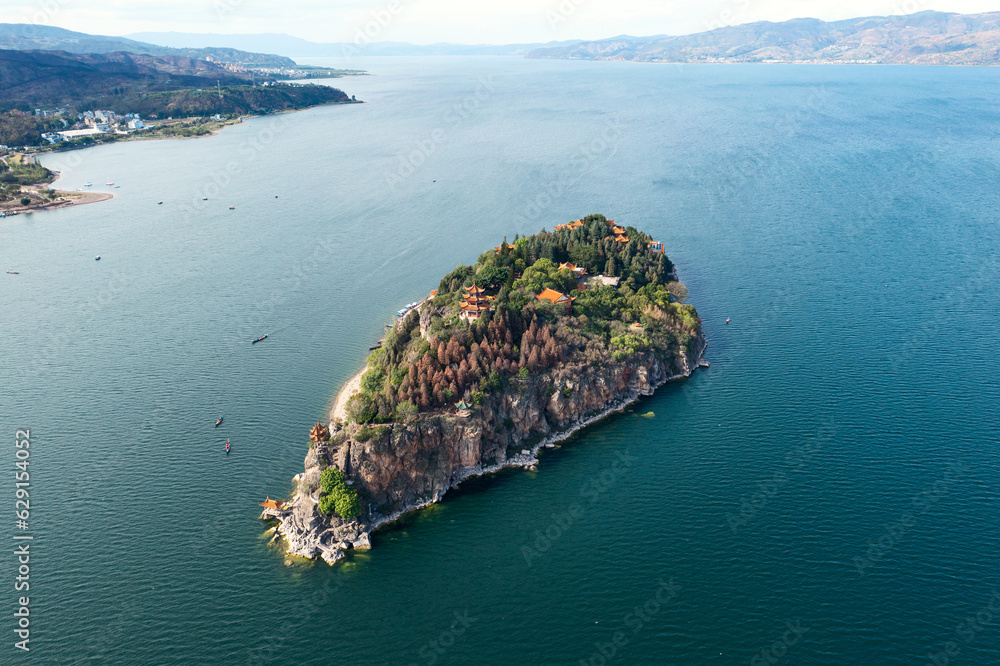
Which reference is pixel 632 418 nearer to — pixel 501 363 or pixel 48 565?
pixel 501 363

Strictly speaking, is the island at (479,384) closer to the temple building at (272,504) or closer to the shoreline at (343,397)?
the temple building at (272,504)

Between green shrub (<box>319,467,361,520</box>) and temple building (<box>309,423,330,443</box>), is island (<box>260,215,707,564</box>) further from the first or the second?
temple building (<box>309,423,330,443</box>)

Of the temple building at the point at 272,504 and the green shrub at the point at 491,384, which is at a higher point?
the green shrub at the point at 491,384

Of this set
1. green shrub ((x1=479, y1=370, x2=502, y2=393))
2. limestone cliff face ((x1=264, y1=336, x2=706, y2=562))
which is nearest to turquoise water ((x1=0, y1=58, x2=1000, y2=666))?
limestone cliff face ((x1=264, y1=336, x2=706, y2=562))

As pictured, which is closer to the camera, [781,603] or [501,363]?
[781,603]

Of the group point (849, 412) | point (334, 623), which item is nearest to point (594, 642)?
point (334, 623)

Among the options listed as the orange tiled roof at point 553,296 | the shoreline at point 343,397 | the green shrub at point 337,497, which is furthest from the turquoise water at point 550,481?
the orange tiled roof at point 553,296
